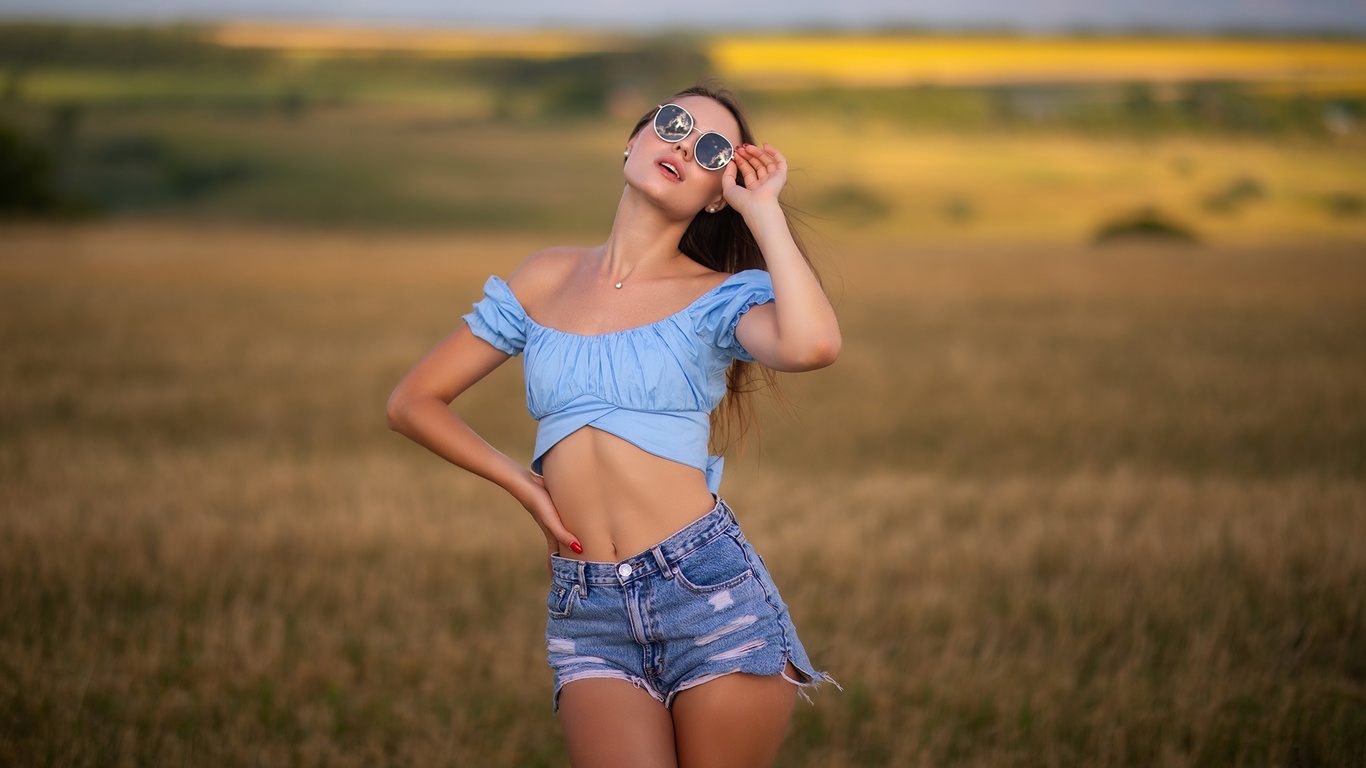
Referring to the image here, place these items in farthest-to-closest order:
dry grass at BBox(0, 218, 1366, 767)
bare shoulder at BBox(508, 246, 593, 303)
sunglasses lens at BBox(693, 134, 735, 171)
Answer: dry grass at BBox(0, 218, 1366, 767) < bare shoulder at BBox(508, 246, 593, 303) < sunglasses lens at BBox(693, 134, 735, 171)

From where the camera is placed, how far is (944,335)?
60.2 feet

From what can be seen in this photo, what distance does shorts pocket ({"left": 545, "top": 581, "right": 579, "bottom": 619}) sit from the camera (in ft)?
9.93

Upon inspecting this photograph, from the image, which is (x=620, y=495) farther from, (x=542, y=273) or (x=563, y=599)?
(x=542, y=273)

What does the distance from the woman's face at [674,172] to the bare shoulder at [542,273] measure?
30 cm

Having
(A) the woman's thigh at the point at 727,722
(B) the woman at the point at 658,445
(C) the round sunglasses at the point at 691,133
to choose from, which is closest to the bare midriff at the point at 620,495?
(B) the woman at the point at 658,445

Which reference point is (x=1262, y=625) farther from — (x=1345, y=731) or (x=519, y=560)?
(x=519, y=560)

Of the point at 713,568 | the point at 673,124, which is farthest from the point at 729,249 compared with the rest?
the point at 713,568

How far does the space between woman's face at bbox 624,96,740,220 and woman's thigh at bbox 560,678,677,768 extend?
1154 millimetres

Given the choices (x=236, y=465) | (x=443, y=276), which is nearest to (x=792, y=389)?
(x=236, y=465)

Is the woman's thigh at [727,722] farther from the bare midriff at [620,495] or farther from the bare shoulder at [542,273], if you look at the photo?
the bare shoulder at [542,273]

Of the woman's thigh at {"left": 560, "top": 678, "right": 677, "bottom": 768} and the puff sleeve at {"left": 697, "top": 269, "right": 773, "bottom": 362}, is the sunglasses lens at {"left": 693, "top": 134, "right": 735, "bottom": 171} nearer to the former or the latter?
the puff sleeve at {"left": 697, "top": 269, "right": 773, "bottom": 362}

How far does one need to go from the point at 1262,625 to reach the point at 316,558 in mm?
4861

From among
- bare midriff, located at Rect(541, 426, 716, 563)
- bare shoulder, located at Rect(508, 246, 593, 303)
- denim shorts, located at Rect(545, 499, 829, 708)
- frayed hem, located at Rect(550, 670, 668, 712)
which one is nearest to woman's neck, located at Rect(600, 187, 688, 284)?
bare shoulder, located at Rect(508, 246, 593, 303)

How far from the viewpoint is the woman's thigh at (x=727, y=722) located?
2.92m
